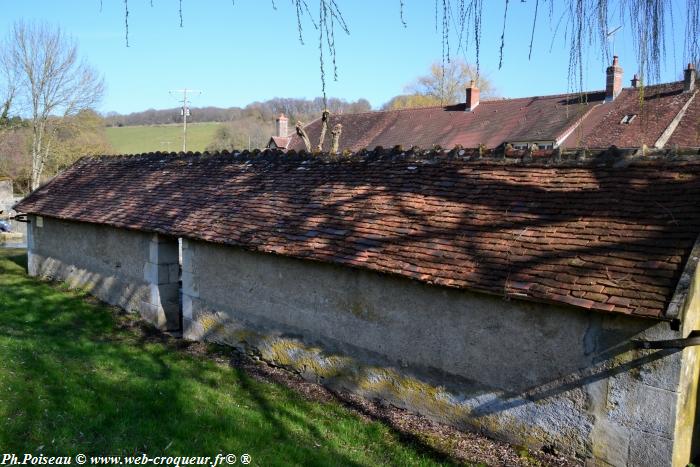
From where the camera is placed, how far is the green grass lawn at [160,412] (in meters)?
5.41

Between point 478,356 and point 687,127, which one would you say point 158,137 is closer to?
point 687,127

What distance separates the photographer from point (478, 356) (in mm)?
6211

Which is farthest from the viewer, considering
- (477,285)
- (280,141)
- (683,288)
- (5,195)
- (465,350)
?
(280,141)

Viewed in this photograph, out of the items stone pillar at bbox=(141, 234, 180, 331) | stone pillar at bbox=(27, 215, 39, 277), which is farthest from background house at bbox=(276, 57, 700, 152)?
stone pillar at bbox=(27, 215, 39, 277)

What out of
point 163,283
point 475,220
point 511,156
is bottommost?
point 163,283

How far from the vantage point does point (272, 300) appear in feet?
28.2

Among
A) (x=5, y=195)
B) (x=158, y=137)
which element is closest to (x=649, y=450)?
(x=5, y=195)

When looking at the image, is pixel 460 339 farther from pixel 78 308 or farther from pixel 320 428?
pixel 78 308

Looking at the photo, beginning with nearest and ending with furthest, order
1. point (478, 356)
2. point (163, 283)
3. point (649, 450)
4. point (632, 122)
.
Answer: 1. point (649, 450)
2. point (478, 356)
3. point (163, 283)
4. point (632, 122)

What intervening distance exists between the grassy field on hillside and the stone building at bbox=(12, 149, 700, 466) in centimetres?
5137

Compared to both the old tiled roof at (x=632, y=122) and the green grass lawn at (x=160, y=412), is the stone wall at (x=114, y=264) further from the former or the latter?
the old tiled roof at (x=632, y=122)

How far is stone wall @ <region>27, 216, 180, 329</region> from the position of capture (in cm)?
1120

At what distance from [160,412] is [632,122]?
21.6 metres

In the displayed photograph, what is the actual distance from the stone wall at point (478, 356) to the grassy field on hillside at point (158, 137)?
173 ft
